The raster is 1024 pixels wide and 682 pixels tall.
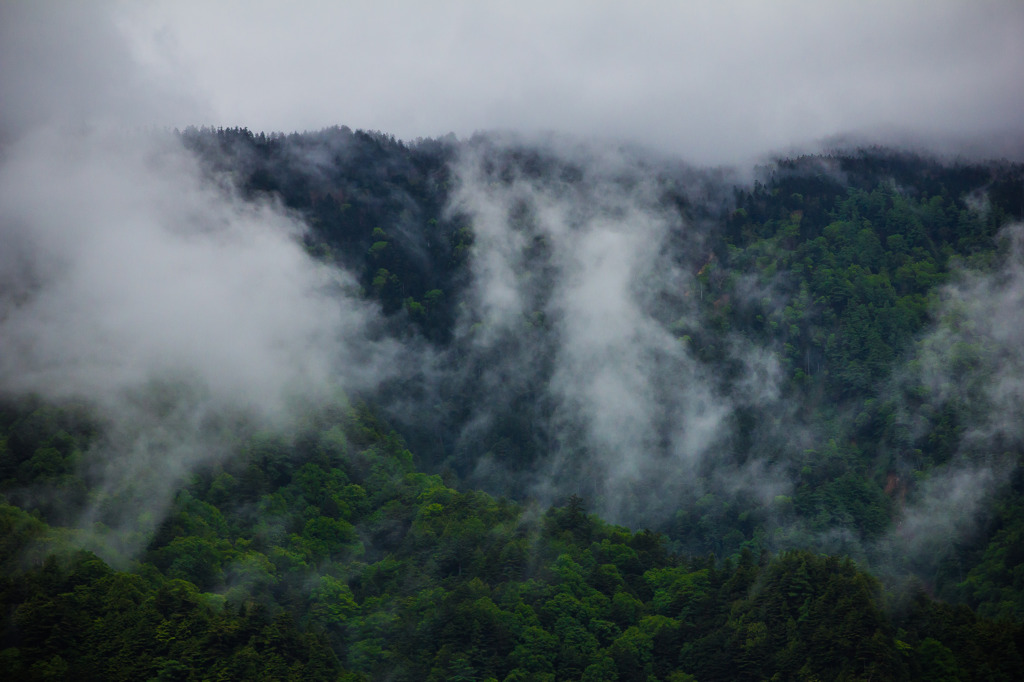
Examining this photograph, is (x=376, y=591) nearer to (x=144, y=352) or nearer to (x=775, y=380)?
(x=144, y=352)

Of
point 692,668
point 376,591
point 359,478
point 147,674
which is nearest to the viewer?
point 147,674

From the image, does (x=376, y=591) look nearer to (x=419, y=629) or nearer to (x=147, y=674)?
(x=419, y=629)

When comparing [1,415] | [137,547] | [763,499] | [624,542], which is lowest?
[137,547]

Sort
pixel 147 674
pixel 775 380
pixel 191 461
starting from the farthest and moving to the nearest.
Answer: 1. pixel 775 380
2. pixel 191 461
3. pixel 147 674

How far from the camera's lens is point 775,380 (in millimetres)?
195375

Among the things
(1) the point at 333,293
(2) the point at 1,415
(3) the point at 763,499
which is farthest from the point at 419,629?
(1) the point at 333,293

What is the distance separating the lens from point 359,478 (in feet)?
518

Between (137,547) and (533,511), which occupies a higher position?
(533,511)

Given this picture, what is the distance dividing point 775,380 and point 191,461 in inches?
3856

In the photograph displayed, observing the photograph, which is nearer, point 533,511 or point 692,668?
point 692,668

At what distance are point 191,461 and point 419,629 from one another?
41.3 metres

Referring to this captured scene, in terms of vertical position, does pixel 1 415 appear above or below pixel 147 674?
above

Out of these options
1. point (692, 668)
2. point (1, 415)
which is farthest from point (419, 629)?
point (1, 415)

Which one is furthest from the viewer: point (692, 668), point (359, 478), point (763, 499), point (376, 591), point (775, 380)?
point (775, 380)
